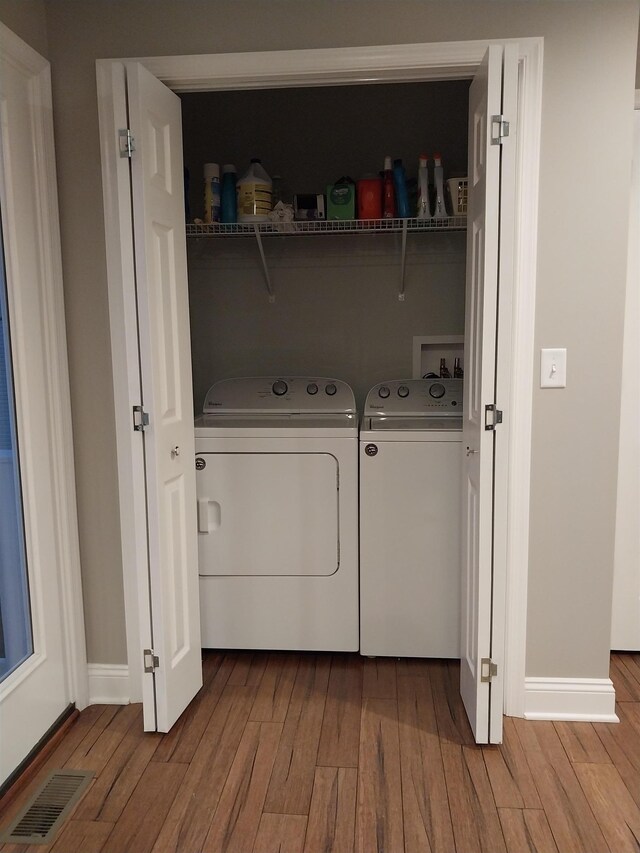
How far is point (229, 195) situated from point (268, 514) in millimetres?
1263

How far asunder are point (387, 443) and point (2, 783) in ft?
5.13

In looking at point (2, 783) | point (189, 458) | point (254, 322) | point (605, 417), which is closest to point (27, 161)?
point (189, 458)

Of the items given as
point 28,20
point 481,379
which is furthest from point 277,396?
point 28,20

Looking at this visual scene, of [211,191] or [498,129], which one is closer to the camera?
[498,129]

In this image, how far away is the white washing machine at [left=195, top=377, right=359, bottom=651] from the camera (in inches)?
99.8

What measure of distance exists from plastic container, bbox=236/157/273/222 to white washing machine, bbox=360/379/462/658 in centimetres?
94

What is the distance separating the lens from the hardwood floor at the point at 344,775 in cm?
172

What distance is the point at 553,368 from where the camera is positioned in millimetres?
2109

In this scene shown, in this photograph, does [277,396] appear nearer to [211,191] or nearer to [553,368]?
[211,191]

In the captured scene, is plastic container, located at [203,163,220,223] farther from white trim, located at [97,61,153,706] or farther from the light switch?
the light switch

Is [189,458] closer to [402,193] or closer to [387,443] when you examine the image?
[387,443]

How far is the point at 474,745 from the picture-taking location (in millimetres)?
2096

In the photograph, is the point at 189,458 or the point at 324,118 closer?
the point at 189,458

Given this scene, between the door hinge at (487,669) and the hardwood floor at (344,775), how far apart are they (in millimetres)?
255
